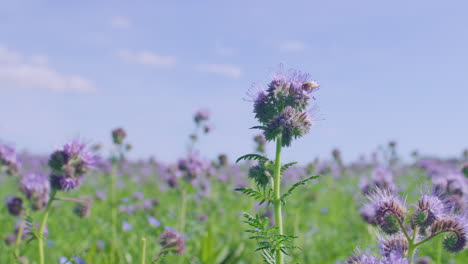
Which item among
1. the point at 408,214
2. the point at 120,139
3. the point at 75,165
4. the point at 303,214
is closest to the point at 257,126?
the point at 408,214

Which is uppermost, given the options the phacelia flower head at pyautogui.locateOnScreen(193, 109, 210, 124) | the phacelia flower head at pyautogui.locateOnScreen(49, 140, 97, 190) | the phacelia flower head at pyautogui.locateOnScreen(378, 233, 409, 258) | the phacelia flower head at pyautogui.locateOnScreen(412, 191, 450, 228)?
the phacelia flower head at pyautogui.locateOnScreen(193, 109, 210, 124)

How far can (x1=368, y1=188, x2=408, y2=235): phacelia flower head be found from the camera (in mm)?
2250

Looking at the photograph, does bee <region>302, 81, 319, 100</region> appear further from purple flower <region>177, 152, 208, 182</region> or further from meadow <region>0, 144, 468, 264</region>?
purple flower <region>177, 152, 208, 182</region>

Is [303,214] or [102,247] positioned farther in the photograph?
[303,214]

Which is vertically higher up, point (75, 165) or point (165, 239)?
point (75, 165)

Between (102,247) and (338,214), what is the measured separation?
6376mm

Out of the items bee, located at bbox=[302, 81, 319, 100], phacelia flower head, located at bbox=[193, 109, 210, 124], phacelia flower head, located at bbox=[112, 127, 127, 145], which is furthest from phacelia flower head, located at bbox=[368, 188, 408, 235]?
phacelia flower head, located at bbox=[193, 109, 210, 124]

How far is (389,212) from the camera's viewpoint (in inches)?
88.8

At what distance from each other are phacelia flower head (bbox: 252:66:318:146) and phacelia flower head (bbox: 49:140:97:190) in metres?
1.46

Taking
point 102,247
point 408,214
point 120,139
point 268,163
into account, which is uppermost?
point 120,139

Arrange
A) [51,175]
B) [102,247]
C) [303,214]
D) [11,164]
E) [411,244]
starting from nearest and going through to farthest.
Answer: [411,244]
[51,175]
[11,164]
[102,247]
[303,214]

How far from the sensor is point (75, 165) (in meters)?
3.25

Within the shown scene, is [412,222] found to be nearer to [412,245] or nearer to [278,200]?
[412,245]

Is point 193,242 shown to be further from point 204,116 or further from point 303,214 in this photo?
point 303,214
